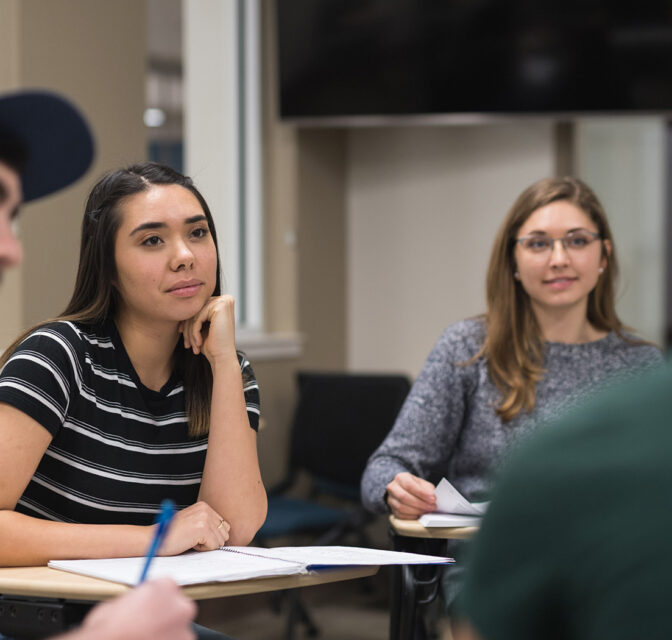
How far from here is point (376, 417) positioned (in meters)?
3.64

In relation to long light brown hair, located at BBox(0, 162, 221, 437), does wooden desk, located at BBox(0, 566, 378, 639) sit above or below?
below

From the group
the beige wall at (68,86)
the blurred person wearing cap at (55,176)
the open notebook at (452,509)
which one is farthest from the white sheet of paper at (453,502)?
the beige wall at (68,86)

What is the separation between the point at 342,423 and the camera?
3732 mm

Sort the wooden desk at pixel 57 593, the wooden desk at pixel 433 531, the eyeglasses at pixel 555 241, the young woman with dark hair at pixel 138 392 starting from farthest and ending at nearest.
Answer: the eyeglasses at pixel 555 241 < the wooden desk at pixel 433 531 < the young woman with dark hair at pixel 138 392 < the wooden desk at pixel 57 593

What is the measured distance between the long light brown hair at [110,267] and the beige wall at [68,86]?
1.03 metres

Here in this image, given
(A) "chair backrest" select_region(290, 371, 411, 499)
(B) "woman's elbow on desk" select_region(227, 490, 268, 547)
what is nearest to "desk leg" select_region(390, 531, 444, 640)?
(B) "woman's elbow on desk" select_region(227, 490, 268, 547)

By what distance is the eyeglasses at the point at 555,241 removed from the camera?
7.70ft

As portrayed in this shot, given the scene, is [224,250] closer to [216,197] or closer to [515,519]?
[216,197]

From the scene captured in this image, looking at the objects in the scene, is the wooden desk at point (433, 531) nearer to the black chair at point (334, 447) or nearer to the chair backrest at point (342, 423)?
the black chair at point (334, 447)

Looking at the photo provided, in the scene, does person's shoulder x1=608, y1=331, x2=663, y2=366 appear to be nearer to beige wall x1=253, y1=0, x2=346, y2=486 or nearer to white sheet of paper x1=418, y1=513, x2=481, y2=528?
white sheet of paper x1=418, y1=513, x2=481, y2=528

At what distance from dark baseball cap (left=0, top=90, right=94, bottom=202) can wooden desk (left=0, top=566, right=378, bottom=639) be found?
57 cm

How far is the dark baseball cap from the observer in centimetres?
84

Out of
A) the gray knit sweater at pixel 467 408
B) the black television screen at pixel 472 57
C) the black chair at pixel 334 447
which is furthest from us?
the black television screen at pixel 472 57

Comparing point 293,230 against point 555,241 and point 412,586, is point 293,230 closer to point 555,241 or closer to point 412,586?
point 555,241
